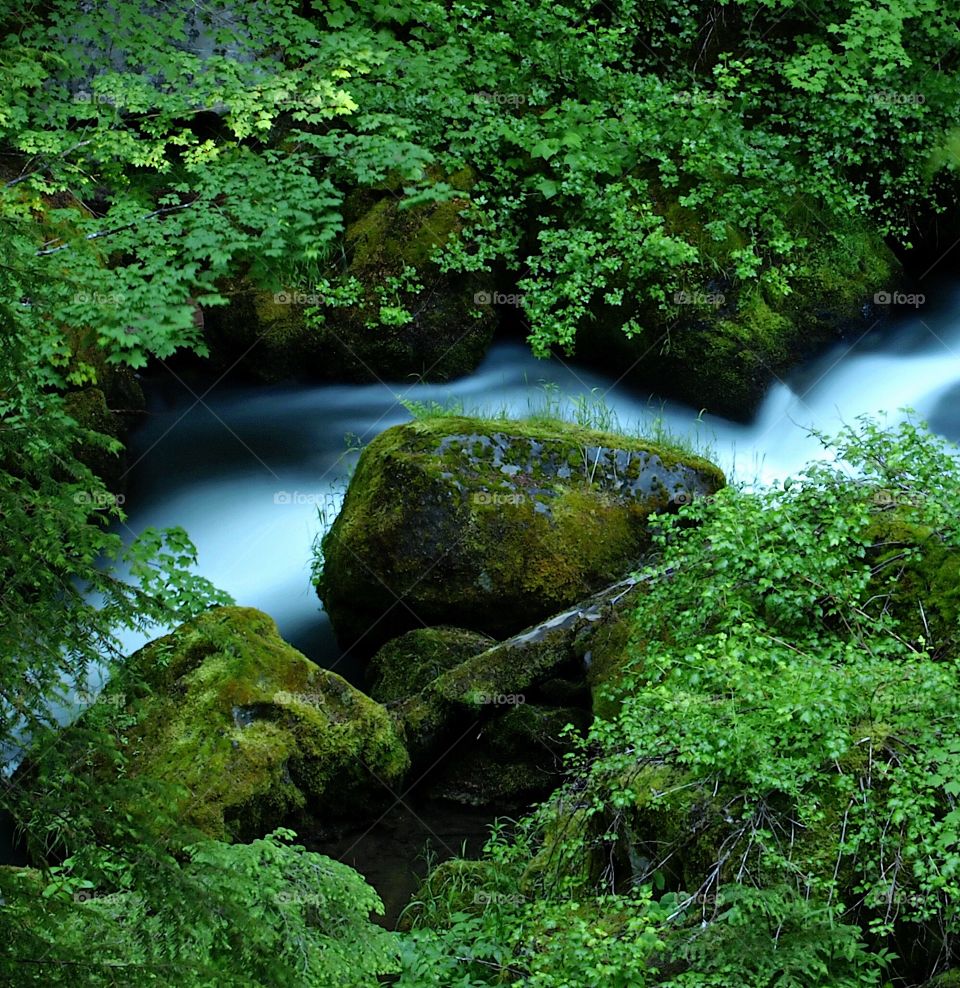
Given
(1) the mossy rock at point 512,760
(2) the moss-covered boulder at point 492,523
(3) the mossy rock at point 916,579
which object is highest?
(2) the moss-covered boulder at point 492,523

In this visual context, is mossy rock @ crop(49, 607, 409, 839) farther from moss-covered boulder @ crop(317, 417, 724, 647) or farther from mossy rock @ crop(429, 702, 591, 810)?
moss-covered boulder @ crop(317, 417, 724, 647)

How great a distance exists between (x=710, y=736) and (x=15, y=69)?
27.8ft

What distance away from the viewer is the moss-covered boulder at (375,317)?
10047mm

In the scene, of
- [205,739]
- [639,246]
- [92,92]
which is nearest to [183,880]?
[205,739]

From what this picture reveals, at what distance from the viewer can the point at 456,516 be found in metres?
7.02

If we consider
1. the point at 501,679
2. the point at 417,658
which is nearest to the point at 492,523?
the point at 417,658

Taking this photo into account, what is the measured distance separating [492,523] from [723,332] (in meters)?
3.83

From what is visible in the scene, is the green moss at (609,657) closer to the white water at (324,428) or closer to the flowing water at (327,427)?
the flowing water at (327,427)

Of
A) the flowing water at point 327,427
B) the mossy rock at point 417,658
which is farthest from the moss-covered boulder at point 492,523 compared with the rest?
the flowing water at point 327,427

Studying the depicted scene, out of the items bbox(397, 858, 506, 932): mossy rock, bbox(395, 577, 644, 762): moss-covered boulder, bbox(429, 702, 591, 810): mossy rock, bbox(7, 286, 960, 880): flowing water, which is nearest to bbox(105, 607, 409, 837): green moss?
bbox(395, 577, 644, 762): moss-covered boulder

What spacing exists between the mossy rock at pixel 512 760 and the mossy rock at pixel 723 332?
4352 mm

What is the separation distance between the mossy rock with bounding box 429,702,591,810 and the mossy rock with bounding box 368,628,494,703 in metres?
0.58

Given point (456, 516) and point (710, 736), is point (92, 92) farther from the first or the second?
point (710, 736)

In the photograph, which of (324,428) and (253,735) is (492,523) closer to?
(253,735)
